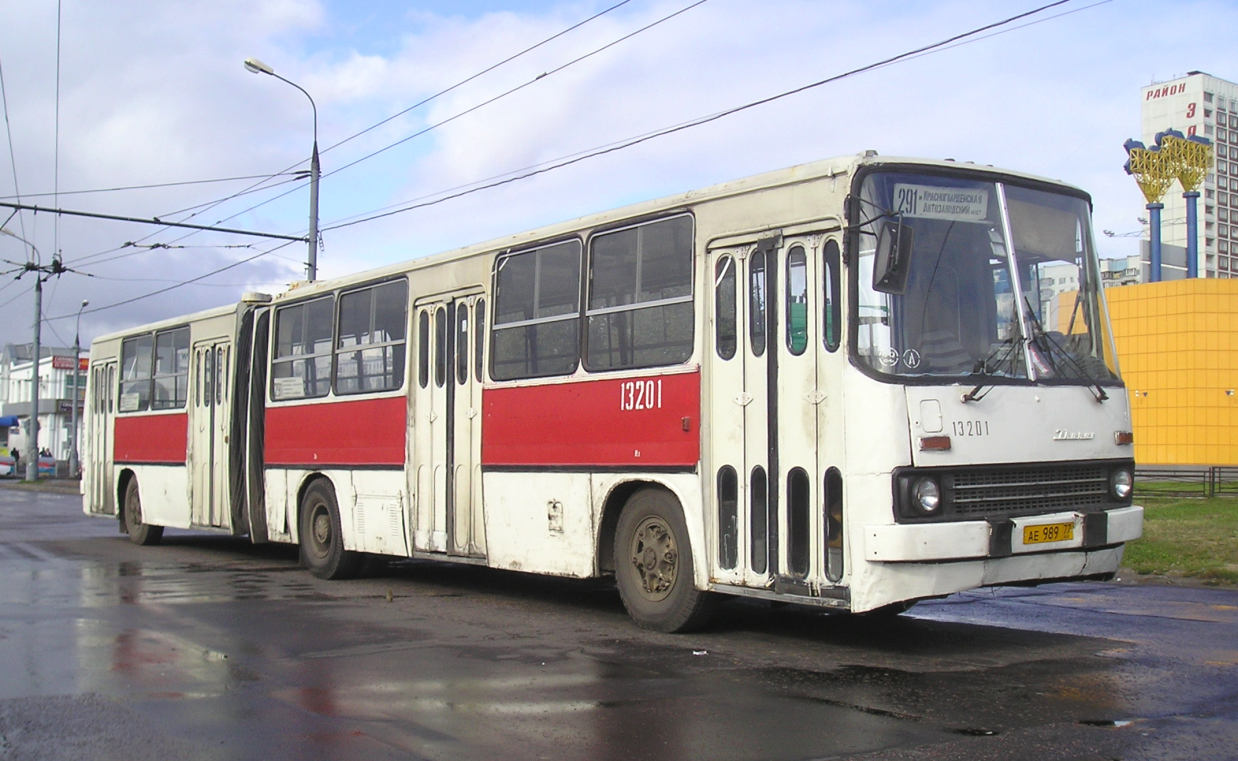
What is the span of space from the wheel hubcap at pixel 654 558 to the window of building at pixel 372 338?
164 inches

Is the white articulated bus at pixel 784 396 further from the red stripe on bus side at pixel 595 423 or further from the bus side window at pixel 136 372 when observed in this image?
the bus side window at pixel 136 372

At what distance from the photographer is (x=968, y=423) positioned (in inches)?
311

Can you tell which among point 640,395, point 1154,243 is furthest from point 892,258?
point 1154,243

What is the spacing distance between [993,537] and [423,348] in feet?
21.6

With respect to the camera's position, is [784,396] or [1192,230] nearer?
[784,396]

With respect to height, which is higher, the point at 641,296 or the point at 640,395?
the point at 641,296

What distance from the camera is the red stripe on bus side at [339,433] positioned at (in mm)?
12938

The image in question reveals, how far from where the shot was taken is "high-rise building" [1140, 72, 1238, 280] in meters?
151

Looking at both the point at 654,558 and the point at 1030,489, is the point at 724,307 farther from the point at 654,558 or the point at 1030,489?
the point at 1030,489

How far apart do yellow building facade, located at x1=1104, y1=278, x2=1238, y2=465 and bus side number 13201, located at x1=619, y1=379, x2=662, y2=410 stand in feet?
235

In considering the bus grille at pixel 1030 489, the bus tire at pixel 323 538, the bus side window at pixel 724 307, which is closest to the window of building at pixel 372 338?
the bus tire at pixel 323 538

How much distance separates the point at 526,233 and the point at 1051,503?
17.3 ft

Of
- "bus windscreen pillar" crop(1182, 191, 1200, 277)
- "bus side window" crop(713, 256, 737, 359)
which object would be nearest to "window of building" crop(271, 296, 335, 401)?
"bus side window" crop(713, 256, 737, 359)

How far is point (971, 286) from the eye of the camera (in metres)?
8.23
